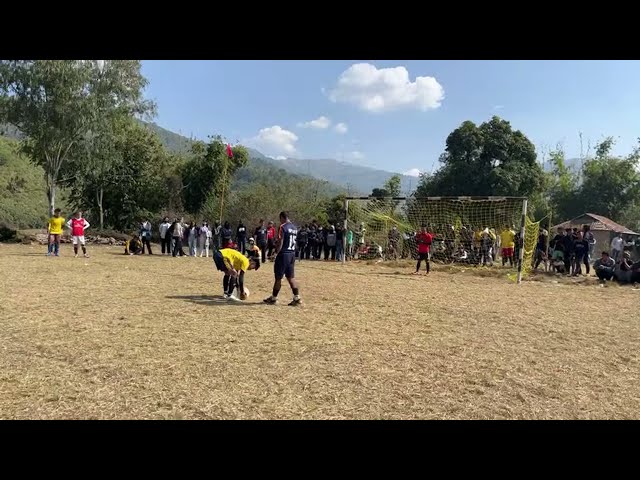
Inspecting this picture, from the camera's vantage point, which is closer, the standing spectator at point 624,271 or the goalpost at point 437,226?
the standing spectator at point 624,271

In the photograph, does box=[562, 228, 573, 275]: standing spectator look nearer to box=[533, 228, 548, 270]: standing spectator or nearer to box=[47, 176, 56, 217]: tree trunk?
box=[533, 228, 548, 270]: standing spectator

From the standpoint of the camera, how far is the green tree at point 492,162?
28.6m

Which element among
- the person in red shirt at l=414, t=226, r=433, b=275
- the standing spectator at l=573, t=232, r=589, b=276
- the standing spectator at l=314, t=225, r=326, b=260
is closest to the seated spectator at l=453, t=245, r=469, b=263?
the standing spectator at l=573, t=232, r=589, b=276

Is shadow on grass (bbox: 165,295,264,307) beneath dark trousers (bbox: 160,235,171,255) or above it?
beneath

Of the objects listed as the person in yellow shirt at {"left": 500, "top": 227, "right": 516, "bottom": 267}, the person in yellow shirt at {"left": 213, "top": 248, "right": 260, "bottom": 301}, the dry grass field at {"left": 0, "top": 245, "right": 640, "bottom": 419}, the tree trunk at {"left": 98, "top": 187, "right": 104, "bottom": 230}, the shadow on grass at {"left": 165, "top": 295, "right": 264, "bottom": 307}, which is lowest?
the dry grass field at {"left": 0, "top": 245, "right": 640, "bottom": 419}

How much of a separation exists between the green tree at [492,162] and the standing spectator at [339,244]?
12444 mm

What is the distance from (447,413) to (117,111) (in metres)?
26.5

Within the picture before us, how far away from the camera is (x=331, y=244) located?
66.9 ft

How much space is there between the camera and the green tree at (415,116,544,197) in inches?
1125

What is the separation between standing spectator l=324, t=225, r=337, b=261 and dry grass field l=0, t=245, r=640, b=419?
9.06m

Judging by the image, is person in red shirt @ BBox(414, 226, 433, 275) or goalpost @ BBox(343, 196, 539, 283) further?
goalpost @ BBox(343, 196, 539, 283)

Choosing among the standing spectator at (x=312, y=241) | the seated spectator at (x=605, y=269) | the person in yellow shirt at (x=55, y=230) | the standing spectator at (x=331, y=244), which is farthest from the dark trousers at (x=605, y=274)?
the person in yellow shirt at (x=55, y=230)

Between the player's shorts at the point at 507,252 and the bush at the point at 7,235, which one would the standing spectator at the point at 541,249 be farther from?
the bush at the point at 7,235

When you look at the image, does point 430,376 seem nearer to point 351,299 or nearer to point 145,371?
point 145,371
